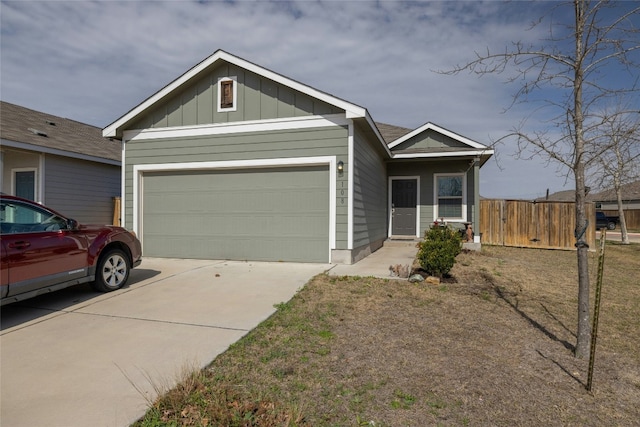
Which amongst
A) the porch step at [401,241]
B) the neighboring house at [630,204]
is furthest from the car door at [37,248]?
the neighboring house at [630,204]

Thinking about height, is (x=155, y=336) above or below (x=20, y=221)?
below

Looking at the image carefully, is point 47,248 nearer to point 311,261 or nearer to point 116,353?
point 116,353

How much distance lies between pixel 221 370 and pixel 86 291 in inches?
153

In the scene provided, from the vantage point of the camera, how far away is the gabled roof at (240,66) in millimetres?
7242

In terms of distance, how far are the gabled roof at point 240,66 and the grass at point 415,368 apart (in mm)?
4032

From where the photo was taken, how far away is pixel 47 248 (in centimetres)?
432

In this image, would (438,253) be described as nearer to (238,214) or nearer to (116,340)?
(238,214)

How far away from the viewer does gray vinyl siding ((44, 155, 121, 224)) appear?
10.4m

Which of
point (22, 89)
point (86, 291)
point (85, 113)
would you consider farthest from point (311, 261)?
point (85, 113)

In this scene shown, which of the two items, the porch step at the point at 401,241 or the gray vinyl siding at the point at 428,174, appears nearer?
the porch step at the point at 401,241

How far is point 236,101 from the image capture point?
27.1 feet

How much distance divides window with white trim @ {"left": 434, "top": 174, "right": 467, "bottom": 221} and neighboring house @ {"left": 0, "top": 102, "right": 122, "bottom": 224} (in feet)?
37.9

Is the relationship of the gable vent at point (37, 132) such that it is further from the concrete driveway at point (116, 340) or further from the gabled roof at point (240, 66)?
the concrete driveway at point (116, 340)

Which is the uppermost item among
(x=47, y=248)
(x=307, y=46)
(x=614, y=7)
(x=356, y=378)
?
(x=307, y=46)
